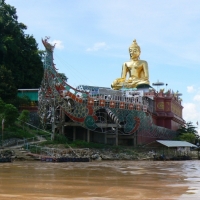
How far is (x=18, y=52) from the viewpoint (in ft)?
168

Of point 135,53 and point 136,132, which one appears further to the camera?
point 135,53

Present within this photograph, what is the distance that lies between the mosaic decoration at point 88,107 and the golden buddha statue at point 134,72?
913 centimetres

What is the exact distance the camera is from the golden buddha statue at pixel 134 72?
57150mm

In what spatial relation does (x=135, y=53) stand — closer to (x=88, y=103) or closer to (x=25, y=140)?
(x=88, y=103)

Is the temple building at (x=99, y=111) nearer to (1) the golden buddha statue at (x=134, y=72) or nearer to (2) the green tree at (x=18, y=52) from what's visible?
(1) the golden buddha statue at (x=134, y=72)

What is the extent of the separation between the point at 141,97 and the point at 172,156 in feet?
30.4

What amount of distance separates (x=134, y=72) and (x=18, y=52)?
17689 mm

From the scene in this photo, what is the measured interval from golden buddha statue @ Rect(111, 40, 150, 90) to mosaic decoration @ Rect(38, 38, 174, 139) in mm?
9133

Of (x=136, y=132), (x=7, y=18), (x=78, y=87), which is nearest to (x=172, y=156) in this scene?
(x=136, y=132)

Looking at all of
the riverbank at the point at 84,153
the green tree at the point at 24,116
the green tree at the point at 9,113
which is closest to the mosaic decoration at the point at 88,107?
the green tree at the point at 24,116

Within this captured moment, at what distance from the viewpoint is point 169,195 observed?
11352mm

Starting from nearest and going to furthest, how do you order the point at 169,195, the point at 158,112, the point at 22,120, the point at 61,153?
1. the point at 169,195
2. the point at 61,153
3. the point at 22,120
4. the point at 158,112

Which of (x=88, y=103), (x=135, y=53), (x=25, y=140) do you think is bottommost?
(x=25, y=140)

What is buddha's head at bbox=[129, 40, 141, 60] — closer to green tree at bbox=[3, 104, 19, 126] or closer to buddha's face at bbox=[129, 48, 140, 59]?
buddha's face at bbox=[129, 48, 140, 59]
